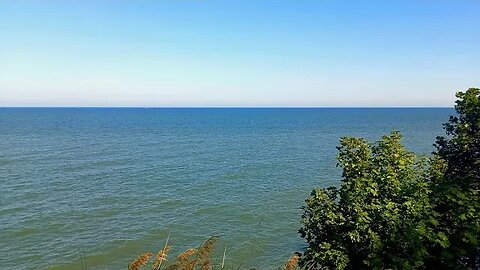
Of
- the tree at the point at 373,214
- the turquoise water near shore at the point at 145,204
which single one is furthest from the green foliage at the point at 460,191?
the turquoise water near shore at the point at 145,204

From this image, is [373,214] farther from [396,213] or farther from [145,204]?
[145,204]

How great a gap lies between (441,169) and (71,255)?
2089cm

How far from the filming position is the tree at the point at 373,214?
43.6 feet

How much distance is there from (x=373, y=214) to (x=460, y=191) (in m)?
3.18

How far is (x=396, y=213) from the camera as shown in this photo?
1363 cm

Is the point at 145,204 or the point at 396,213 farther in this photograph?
the point at 145,204

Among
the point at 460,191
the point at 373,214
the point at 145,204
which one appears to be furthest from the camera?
the point at 145,204

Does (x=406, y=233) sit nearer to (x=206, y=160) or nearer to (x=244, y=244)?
(x=244, y=244)

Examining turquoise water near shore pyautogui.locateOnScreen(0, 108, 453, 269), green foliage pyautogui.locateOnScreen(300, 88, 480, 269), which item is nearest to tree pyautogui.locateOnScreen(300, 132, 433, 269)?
green foliage pyautogui.locateOnScreen(300, 88, 480, 269)

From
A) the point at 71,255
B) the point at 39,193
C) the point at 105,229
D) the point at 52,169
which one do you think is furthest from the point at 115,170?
the point at 71,255

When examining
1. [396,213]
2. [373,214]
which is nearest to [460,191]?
[396,213]

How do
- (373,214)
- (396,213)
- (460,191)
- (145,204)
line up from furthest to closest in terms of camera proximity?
(145,204)
(460,191)
(373,214)
(396,213)

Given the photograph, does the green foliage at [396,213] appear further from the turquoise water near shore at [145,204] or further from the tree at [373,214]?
the turquoise water near shore at [145,204]

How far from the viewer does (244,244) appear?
1027 inches
